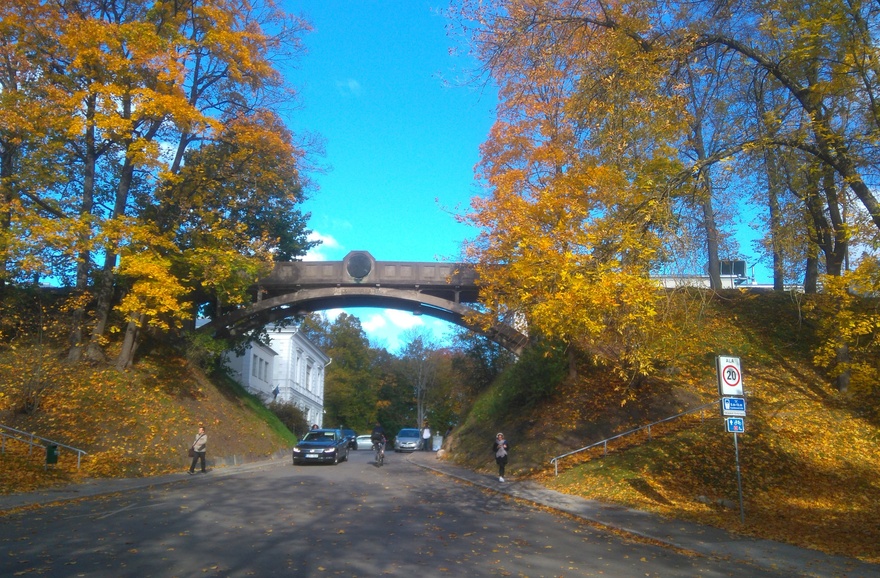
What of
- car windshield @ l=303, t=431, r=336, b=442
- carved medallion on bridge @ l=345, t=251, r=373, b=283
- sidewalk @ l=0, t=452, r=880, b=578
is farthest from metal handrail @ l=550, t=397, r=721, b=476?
carved medallion on bridge @ l=345, t=251, r=373, b=283

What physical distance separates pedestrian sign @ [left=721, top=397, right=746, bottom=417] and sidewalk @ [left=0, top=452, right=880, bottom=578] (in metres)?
2.15

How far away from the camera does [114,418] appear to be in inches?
839

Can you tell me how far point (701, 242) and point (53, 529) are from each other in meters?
11.5

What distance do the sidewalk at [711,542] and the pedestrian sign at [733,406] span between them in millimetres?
2145

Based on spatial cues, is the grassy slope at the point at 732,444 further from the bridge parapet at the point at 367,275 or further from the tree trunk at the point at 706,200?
the bridge parapet at the point at 367,275

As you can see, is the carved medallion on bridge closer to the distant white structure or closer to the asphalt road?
the distant white structure

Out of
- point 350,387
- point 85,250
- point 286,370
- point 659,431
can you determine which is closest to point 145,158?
point 85,250

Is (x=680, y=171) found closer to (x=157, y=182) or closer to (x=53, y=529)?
(x=53, y=529)

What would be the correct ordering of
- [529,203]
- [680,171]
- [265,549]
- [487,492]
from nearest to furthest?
[265,549] < [680,171] < [487,492] < [529,203]

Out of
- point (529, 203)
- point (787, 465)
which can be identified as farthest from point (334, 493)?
point (787, 465)

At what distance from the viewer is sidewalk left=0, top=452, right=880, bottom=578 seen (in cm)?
886

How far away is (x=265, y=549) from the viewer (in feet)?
28.6

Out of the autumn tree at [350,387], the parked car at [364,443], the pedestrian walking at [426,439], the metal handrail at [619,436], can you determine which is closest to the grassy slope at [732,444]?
the metal handrail at [619,436]

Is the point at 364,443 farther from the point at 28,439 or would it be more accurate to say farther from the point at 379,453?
the point at 28,439
